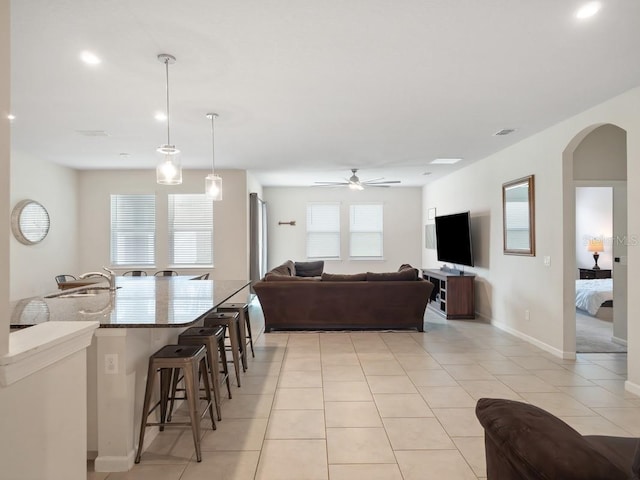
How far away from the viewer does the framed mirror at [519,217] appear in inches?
198

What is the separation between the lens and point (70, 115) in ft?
13.6

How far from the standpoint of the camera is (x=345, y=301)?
5711mm

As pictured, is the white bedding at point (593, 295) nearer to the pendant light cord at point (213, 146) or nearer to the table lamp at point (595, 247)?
the table lamp at point (595, 247)

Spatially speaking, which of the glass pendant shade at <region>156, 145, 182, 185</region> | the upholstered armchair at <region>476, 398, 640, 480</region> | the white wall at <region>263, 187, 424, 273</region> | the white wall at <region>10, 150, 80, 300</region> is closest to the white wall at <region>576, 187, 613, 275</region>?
the white wall at <region>263, 187, 424, 273</region>

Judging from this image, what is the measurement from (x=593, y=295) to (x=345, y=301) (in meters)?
4.24

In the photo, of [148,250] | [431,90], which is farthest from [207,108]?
[148,250]

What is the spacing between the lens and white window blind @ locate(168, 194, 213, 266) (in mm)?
7508

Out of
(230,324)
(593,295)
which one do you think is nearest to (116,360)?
(230,324)

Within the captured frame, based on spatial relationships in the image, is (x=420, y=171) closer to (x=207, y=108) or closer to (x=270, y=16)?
(x=207, y=108)

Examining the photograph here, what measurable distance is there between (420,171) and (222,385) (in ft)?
18.5

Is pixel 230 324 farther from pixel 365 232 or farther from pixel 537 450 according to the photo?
pixel 365 232

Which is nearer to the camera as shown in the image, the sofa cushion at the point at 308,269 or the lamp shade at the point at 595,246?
the lamp shade at the point at 595,246

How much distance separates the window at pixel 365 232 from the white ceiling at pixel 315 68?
472cm

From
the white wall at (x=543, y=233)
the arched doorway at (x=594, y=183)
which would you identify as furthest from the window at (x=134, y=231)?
the arched doorway at (x=594, y=183)
